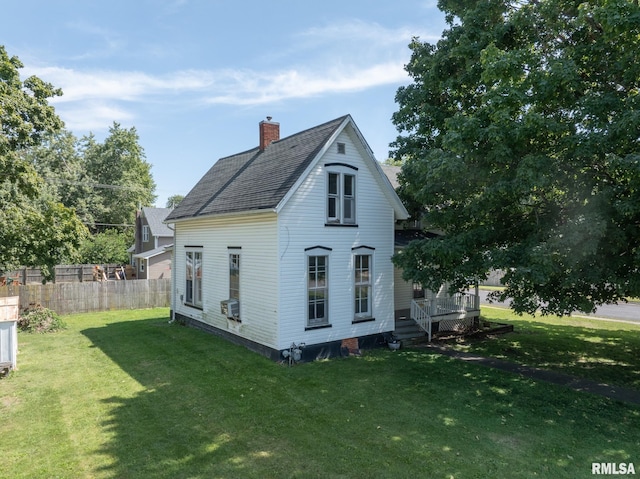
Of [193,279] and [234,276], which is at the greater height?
[234,276]

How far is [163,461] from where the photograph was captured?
641 centimetres

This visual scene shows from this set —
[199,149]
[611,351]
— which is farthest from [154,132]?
[611,351]

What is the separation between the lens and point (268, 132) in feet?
57.5

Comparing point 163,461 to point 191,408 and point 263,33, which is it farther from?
point 263,33

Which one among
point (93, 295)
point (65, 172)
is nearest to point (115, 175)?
point (65, 172)

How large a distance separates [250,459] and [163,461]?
137cm

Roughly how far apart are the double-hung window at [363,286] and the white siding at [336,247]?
0.22m

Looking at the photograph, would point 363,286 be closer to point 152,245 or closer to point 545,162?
point 545,162

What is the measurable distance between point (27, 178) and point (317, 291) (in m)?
10.5

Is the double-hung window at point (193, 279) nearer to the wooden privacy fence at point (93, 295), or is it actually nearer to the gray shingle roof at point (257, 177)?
the gray shingle roof at point (257, 177)

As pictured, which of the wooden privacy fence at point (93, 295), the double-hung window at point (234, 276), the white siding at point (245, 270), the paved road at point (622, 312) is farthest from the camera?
the paved road at point (622, 312)

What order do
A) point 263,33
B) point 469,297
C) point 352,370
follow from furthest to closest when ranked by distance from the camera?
point 469,297 → point 263,33 → point 352,370

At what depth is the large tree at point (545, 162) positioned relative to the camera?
890cm

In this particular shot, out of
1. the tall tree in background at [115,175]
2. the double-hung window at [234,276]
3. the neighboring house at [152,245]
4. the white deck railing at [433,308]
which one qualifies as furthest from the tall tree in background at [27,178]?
the tall tree in background at [115,175]
